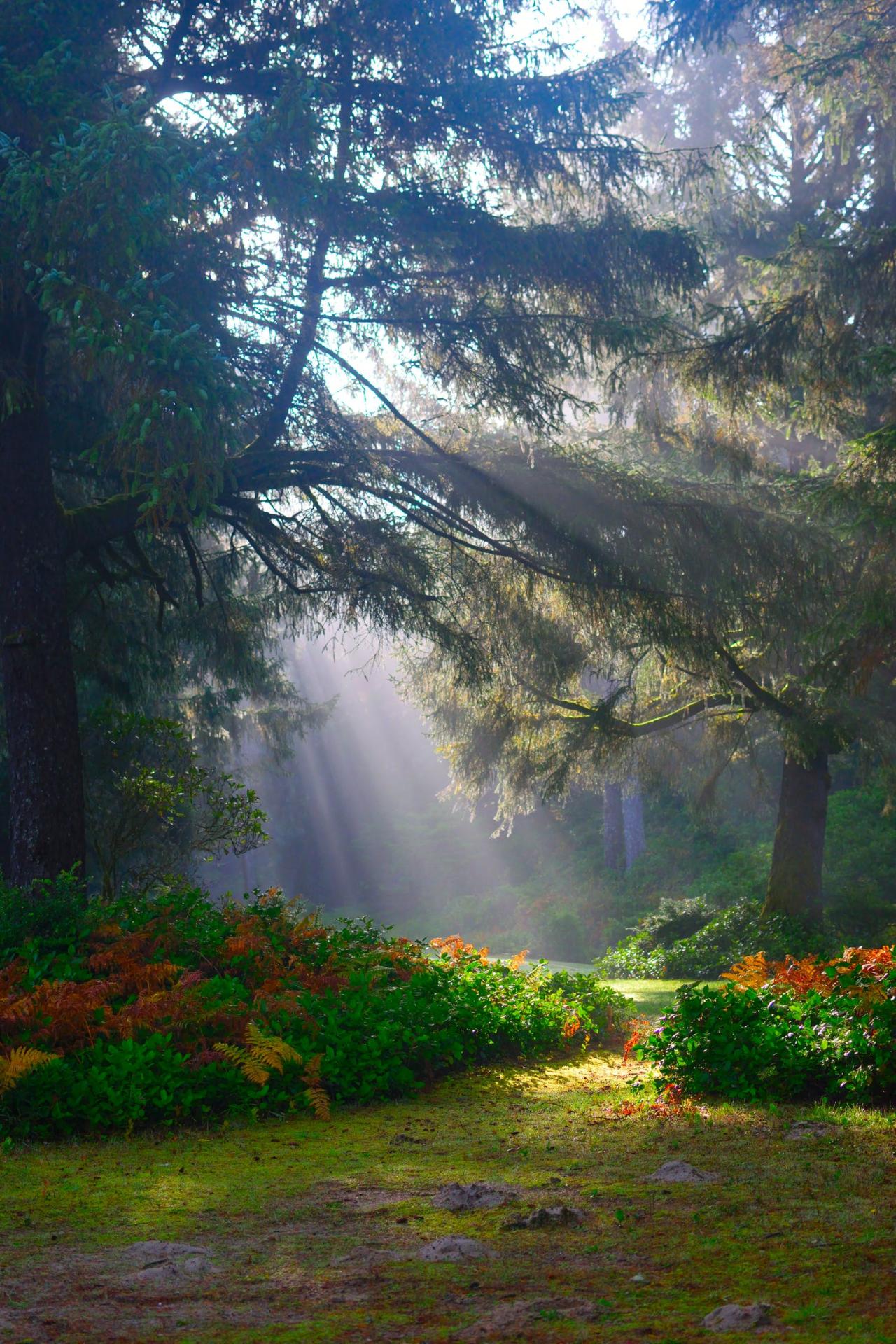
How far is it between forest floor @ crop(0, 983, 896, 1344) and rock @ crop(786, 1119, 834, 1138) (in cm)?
1

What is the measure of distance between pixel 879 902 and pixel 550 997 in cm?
958

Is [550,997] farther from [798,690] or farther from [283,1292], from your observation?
[798,690]

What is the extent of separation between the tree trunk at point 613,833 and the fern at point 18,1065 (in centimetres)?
2209

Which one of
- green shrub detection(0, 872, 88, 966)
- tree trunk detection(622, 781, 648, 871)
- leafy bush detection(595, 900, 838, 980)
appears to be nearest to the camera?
green shrub detection(0, 872, 88, 966)

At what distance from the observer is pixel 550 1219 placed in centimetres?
326

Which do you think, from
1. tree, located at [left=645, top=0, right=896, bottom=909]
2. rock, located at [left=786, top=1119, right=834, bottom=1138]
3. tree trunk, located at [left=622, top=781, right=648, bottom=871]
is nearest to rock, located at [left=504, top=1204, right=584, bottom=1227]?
rock, located at [left=786, top=1119, right=834, bottom=1138]

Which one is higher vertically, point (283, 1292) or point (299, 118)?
point (299, 118)

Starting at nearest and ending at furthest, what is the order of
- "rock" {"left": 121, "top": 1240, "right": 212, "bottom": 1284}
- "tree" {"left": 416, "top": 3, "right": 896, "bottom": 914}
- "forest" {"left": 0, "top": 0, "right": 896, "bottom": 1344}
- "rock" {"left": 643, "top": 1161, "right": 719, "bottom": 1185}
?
"rock" {"left": 121, "top": 1240, "right": 212, "bottom": 1284} → "forest" {"left": 0, "top": 0, "right": 896, "bottom": 1344} → "rock" {"left": 643, "top": 1161, "right": 719, "bottom": 1185} → "tree" {"left": 416, "top": 3, "right": 896, "bottom": 914}

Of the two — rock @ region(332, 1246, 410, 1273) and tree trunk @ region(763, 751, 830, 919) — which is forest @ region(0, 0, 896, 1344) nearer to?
rock @ region(332, 1246, 410, 1273)

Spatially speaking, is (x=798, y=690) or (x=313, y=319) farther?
(x=798, y=690)

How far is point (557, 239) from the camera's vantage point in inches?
316

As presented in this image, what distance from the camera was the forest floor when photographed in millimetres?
2537

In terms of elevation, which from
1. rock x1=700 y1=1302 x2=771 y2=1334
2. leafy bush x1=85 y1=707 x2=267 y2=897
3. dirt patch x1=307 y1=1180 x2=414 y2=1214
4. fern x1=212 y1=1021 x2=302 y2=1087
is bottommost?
rock x1=700 y1=1302 x2=771 y2=1334

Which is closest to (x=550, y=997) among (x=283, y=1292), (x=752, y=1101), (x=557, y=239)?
(x=752, y=1101)
